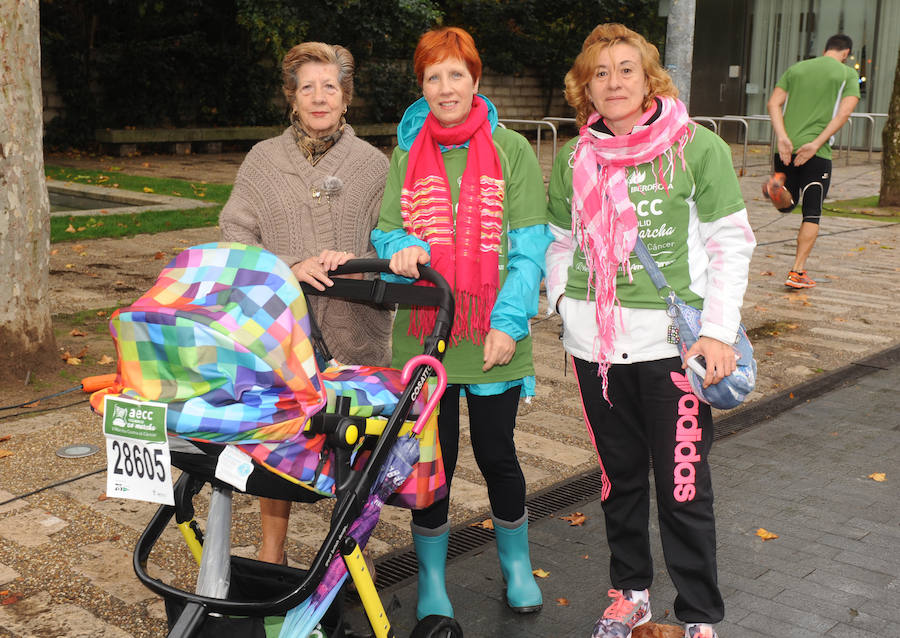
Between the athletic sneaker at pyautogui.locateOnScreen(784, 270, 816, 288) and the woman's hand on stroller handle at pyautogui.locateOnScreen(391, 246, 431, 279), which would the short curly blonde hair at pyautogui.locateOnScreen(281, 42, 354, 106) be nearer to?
the woman's hand on stroller handle at pyautogui.locateOnScreen(391, 246, 431, 279)

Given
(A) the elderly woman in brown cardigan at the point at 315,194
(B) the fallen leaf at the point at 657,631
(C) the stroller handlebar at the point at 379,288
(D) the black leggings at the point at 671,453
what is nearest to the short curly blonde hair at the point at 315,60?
(A) the elderly woman in brown cardigan at the point at 315,194

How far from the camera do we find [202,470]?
242cm

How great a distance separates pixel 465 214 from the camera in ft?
10.8

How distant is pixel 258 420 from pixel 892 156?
15.2 m

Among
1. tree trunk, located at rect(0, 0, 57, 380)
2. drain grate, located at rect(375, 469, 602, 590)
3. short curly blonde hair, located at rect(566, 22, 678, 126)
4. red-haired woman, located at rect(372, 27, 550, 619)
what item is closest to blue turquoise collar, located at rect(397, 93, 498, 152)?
red-haired woman, located at rect(372, 27, 550, 619)

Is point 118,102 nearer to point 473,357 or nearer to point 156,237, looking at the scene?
point 156,237

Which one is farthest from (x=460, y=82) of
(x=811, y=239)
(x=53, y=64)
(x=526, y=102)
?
(x=526, y=102)

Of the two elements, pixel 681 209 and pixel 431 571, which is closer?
pixel 681 209

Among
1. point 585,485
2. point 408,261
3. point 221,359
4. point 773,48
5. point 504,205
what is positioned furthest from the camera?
point 773,48

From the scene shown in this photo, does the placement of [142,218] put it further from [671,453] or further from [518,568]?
[671,453]

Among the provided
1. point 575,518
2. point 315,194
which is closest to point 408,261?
point 315,194

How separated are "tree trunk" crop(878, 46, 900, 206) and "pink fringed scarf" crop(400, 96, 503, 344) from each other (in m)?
13.8

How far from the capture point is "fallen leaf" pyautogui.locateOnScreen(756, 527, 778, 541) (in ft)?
14.2

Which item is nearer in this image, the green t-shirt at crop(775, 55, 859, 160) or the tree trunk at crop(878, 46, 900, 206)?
the green t-shirt at crop(775, 55, 859, 160)
